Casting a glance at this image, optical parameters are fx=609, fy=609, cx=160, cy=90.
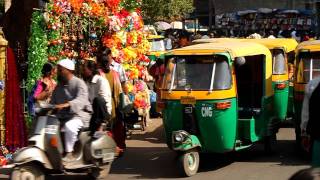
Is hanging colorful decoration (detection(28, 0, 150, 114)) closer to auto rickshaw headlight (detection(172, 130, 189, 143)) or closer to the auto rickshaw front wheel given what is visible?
auto rickshaw headlight (detection(172, 130, 189, 143))

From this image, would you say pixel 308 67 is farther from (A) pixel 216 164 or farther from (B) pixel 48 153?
(B) pixel 48 153

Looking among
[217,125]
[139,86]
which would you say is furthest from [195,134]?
[139,86]

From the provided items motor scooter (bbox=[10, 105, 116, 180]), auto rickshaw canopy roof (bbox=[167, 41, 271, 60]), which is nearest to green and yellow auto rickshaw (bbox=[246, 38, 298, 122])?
auto rickshaw canopy roof (bbox=[167, 41, 271, 60])

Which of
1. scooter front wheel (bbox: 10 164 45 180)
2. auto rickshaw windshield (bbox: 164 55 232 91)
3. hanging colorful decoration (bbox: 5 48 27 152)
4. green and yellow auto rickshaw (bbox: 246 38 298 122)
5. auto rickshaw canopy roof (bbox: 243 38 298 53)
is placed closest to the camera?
scooter front wheel (bbox: 10 164 45 180)

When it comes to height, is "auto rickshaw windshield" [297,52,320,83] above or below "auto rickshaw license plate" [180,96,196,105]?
above

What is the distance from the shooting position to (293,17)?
36.7 m

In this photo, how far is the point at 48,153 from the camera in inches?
299

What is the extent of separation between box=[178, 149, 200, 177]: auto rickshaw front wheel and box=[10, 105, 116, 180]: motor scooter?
4.19 feet

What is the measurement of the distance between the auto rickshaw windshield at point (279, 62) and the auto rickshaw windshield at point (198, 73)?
313 cm

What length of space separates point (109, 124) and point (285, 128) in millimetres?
5461

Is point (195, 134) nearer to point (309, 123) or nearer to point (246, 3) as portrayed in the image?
point (309, 123)

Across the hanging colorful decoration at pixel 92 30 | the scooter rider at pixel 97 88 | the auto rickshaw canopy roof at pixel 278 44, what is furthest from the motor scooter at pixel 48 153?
the auto rickshaw canopy roof at pixel 278 44

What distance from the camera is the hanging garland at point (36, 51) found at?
10805 millimetres

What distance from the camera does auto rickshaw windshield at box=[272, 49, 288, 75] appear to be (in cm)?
1190
